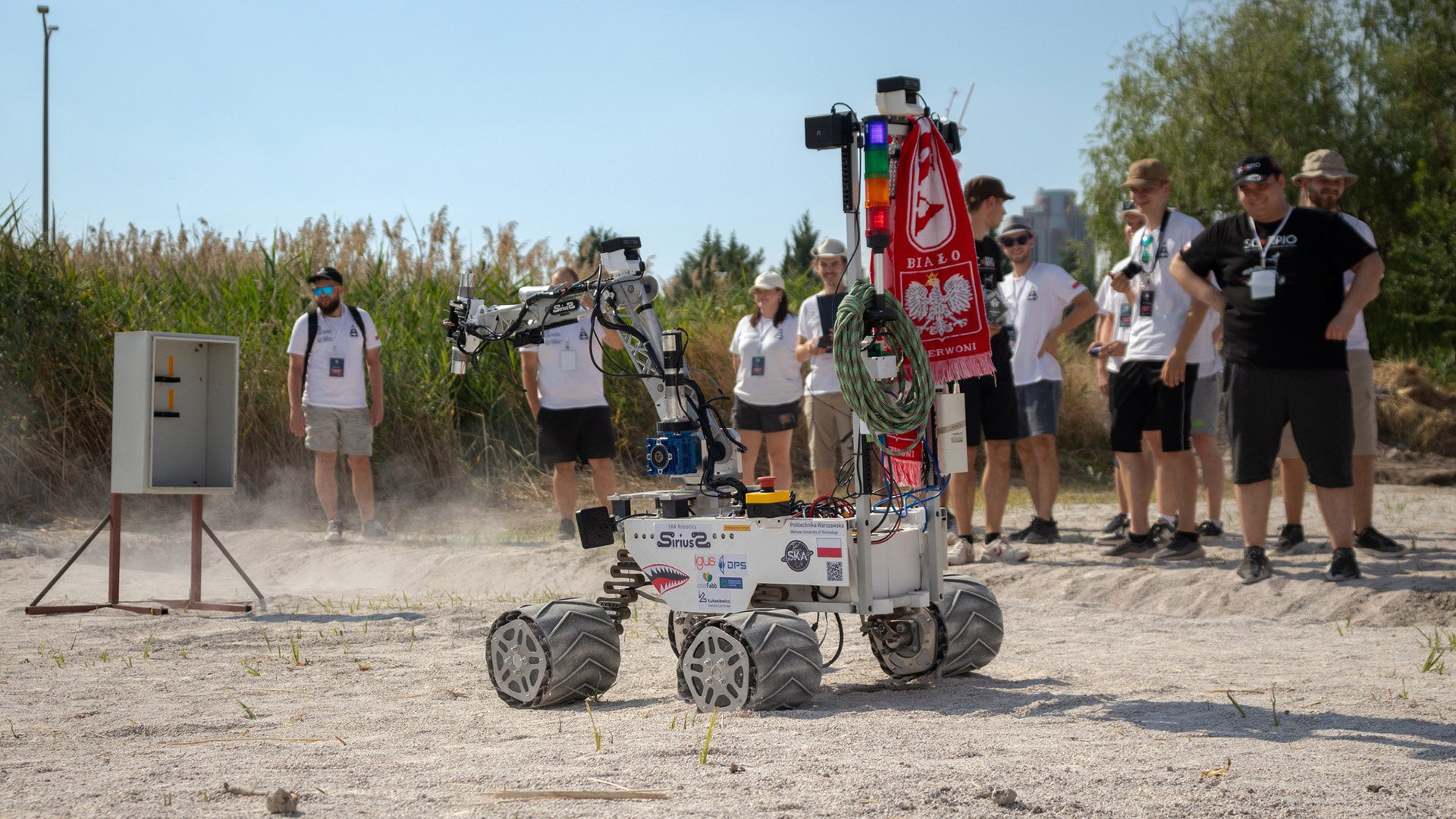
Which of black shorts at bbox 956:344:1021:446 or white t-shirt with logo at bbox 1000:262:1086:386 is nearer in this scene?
black shorts at bbox 956:344:1021:446

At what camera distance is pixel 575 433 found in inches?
356

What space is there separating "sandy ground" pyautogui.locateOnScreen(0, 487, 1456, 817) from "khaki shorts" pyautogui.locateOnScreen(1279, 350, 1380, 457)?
0.65m

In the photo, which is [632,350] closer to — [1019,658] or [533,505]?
[1019,658]

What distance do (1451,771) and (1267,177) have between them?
146 inches

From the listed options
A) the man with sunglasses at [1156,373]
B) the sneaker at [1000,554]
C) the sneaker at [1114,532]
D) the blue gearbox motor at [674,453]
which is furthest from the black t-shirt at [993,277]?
the blue gearbox motor at [674,453]

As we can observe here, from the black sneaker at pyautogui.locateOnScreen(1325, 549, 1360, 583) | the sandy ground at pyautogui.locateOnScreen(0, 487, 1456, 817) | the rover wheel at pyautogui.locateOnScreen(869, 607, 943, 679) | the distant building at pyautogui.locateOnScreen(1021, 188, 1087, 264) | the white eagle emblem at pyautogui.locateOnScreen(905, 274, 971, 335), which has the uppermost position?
the distant building at pyautogui.locateOnScreen(1021, 188, 1087, 264)

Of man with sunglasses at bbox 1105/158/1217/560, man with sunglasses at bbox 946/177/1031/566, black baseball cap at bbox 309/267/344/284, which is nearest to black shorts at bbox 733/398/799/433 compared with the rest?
man with sunglasses at bbox 946/177/1031/566

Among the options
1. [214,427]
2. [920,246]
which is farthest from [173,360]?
[920,246]

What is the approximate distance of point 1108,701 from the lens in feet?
13.9

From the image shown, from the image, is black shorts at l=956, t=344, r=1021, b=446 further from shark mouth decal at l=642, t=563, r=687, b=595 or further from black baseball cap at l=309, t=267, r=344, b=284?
black baseball cap at l=309, t=267, r=344, b=284

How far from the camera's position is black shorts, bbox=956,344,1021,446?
25.0ft

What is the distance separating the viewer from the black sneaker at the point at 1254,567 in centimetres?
642

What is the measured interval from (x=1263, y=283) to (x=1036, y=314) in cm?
212

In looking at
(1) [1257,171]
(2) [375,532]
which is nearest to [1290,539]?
(1) [1257,171]
